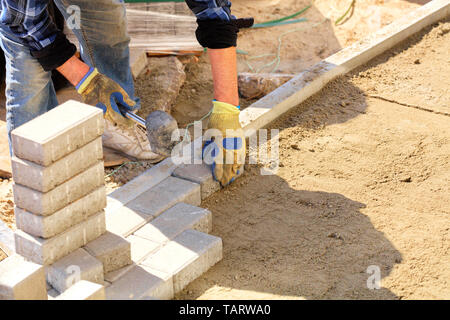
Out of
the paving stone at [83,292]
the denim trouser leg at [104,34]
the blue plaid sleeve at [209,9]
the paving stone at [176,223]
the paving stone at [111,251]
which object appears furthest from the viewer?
the denim trouser leg at [104,34]

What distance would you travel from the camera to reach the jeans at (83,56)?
3.91m

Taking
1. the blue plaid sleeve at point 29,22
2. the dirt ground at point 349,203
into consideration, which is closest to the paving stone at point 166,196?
the dirt ground at point 349,203

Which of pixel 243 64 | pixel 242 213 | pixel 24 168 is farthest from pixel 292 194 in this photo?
pixel 243 64

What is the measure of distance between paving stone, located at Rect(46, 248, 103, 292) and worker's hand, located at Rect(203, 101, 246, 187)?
1094mm

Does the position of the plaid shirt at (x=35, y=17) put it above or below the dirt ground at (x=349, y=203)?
above

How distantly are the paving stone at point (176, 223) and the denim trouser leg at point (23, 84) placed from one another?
1.18 m

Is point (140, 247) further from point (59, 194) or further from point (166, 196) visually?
point (59, 194)

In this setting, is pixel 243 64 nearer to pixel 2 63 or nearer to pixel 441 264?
pixel 2 63

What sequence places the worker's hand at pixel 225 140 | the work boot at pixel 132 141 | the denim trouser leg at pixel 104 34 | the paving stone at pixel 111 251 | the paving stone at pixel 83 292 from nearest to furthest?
the paving stone at pixel 83 292 < the paving stone at pixel 111 251 < the worker's hand at pixel 225 140 < the denim trouser leg at pixel 104 34 < the work boot at pixel 132 141

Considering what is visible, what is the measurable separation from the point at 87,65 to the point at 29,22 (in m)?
0.46

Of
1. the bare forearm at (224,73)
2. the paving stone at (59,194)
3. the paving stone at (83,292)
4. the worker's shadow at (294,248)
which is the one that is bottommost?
the worker's shadow at (294,248)

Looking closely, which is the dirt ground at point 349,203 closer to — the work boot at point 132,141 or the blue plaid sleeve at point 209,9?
the work boot at point 132,141

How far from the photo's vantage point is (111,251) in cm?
314

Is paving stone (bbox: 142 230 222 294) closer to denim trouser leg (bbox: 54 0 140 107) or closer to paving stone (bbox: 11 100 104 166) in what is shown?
paving stone (bbox: 11 100 104 166)
